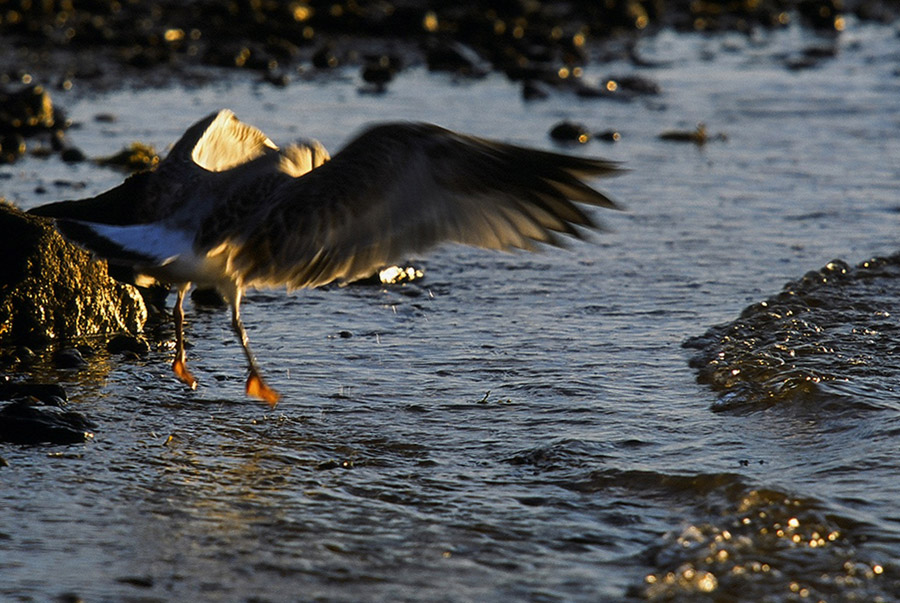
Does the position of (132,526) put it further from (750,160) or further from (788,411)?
(750,160)

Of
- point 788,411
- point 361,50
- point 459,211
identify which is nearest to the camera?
point 459,211

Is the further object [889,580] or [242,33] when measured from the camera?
[242,33]

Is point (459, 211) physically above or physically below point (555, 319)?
above

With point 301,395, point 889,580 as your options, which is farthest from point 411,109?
point 889,580

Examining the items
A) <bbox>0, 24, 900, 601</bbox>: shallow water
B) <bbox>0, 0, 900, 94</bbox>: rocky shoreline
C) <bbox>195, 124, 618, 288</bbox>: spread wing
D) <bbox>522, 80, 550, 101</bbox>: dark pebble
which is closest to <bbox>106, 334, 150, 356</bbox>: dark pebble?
<bbox>0, 24, 900, 601</bbox>: shallow water

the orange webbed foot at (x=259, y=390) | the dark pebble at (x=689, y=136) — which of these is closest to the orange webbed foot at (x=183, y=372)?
the orange webbed foot at (x=259, y=390)

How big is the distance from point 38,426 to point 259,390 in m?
0.86

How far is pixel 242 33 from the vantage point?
1368 centimetres

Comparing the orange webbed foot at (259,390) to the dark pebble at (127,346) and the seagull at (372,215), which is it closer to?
the seagull at (372,215)

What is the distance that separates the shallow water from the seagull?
2.27ft

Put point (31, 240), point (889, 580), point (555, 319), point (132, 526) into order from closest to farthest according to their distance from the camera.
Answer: point (889, 580), point (132, 526), point (31, 240), point (555, 319)

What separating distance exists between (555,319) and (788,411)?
1493mm

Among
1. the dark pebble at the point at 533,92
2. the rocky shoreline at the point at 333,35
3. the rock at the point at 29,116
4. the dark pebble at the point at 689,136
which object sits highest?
the rocky shoreline at the point at 333,35

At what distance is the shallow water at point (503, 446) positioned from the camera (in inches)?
148
